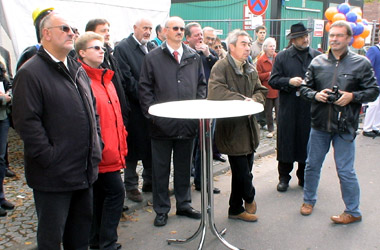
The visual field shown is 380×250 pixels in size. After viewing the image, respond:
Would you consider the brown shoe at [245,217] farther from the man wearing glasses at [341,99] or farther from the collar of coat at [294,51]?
the collar of coat at [294,51]

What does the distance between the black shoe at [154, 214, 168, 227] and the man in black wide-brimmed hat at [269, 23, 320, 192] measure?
1.66 meters

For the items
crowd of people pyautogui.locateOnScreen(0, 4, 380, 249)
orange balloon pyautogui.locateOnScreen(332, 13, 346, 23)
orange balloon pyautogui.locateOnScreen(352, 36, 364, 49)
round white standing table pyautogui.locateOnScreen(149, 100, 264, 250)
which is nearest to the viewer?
crowd of people pyautogui.locateOnScreen(0, 4, 380, 249)

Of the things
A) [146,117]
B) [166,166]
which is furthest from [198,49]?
[166,166]

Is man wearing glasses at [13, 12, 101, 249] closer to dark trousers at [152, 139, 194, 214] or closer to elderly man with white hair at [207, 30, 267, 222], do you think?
dark trousers at [152, 139, 194, 214]

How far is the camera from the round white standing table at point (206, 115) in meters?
2.74

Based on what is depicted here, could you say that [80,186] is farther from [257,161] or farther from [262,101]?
[257,161]

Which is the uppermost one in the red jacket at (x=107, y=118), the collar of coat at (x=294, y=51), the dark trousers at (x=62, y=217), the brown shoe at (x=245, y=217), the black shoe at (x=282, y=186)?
the collar of coat at (x=294, y=51)

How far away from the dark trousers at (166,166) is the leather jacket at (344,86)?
1.34m

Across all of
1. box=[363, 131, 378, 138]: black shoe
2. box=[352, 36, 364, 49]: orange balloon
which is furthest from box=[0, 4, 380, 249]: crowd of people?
box=[352, 36, 364, 49]: orange balloon

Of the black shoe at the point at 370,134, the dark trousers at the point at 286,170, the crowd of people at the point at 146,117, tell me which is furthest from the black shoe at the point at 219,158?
the black shoe at the point at 370,134

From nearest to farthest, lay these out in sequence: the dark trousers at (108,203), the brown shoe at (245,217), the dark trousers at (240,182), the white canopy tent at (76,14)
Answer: the dark trousers at (108,203) < the dark trousers at (240,182) < the brown shoe at (245,217) < the white canopy tent at (76,14)

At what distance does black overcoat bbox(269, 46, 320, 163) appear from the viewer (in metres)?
4.61

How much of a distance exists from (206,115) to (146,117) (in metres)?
1.28

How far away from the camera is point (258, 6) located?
888 centimetres
